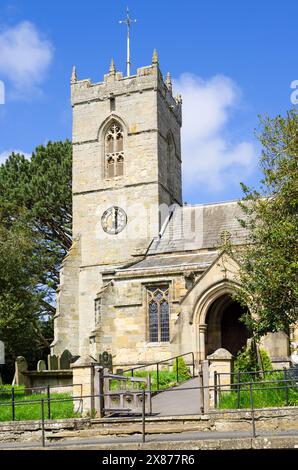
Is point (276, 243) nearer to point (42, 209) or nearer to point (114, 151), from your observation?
point (114, 151)

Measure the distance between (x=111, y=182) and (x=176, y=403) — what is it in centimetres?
2156

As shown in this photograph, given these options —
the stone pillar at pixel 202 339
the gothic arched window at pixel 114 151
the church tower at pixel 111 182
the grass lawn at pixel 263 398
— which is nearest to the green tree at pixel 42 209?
the church tower at pixel 111 182

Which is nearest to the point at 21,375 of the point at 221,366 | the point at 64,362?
the point at 64,362

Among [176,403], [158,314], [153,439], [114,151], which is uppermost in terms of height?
[114,151]

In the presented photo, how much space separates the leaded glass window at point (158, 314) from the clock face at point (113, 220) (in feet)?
27.5

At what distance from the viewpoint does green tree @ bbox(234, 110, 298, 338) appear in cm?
1766

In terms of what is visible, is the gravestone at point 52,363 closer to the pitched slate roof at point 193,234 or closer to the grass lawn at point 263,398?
the pitched slate roof at point 193,234

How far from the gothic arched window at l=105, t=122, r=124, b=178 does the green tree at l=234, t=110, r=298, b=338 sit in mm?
19740

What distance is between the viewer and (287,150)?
18875mm

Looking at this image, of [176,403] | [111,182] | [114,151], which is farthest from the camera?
[114,151]

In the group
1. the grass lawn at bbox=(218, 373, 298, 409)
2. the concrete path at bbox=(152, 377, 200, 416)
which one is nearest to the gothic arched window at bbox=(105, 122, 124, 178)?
the concrete path at bbox=(152, 377, 200, 416)

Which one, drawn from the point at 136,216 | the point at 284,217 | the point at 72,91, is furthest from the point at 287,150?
the point at 72,91

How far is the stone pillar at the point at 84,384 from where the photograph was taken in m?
17.2

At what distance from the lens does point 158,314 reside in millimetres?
29641
